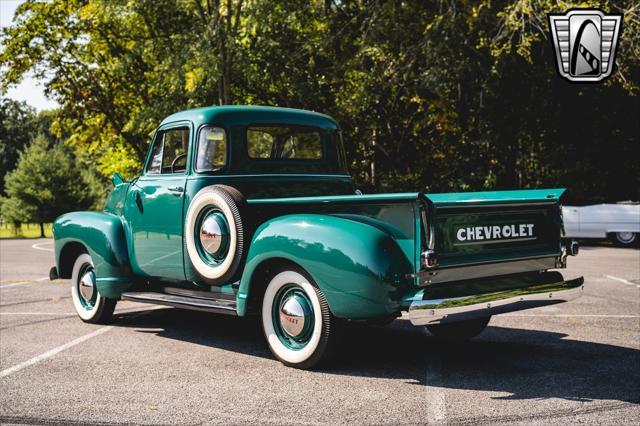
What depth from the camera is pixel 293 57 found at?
21.1 meters

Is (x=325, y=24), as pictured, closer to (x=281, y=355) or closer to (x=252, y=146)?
(x=252, y=146)

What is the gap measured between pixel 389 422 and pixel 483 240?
67.5 inches

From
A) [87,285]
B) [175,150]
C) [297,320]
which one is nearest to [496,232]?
[297,320]

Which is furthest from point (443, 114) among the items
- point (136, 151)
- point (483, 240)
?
point (483, 240)

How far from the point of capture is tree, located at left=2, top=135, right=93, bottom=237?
41.1m

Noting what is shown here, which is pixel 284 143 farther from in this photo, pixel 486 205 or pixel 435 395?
pixel 435 395

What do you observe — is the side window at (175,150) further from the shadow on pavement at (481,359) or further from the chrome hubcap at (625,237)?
the chrome hubcap at (625,237)

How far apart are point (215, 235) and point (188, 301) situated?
65 cm

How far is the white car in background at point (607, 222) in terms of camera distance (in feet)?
A: 59.7

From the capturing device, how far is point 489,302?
493 cm

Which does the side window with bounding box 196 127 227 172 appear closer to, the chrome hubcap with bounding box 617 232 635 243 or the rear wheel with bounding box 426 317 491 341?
the rear wheel with bounding box 426 317 491 341

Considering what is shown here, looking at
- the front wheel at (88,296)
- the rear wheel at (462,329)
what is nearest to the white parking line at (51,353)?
the front wheel at (88,296)

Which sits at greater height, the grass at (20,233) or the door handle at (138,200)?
the door handle at (138,200)

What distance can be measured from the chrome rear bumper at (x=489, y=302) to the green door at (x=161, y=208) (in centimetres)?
268
